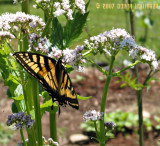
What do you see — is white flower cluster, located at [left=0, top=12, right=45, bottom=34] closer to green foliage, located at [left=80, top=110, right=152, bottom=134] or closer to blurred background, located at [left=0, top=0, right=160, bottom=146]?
blurred background, located at [left=0, top=0, right=160, bottom=146]

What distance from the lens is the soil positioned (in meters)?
4.24

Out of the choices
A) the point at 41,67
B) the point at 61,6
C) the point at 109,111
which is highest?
the point at 61,6

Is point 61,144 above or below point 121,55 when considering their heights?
below

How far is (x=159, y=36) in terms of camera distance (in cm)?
789

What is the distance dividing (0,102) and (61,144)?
4.77ft

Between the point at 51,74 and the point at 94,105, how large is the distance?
138 inches

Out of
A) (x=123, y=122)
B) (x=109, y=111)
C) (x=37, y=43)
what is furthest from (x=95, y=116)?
(x=109, y=111)

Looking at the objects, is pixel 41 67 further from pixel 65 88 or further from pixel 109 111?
pixel 109 111

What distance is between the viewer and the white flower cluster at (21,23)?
1612 millimetres

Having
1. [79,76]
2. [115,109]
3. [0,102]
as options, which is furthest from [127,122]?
[0,102]

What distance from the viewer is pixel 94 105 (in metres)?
5.04

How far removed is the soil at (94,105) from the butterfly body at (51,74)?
267 cm

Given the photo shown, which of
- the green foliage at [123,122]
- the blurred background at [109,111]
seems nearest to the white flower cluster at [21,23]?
the blurred background at [109,111]

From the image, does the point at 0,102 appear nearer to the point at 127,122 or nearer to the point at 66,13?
the point at 127,122
